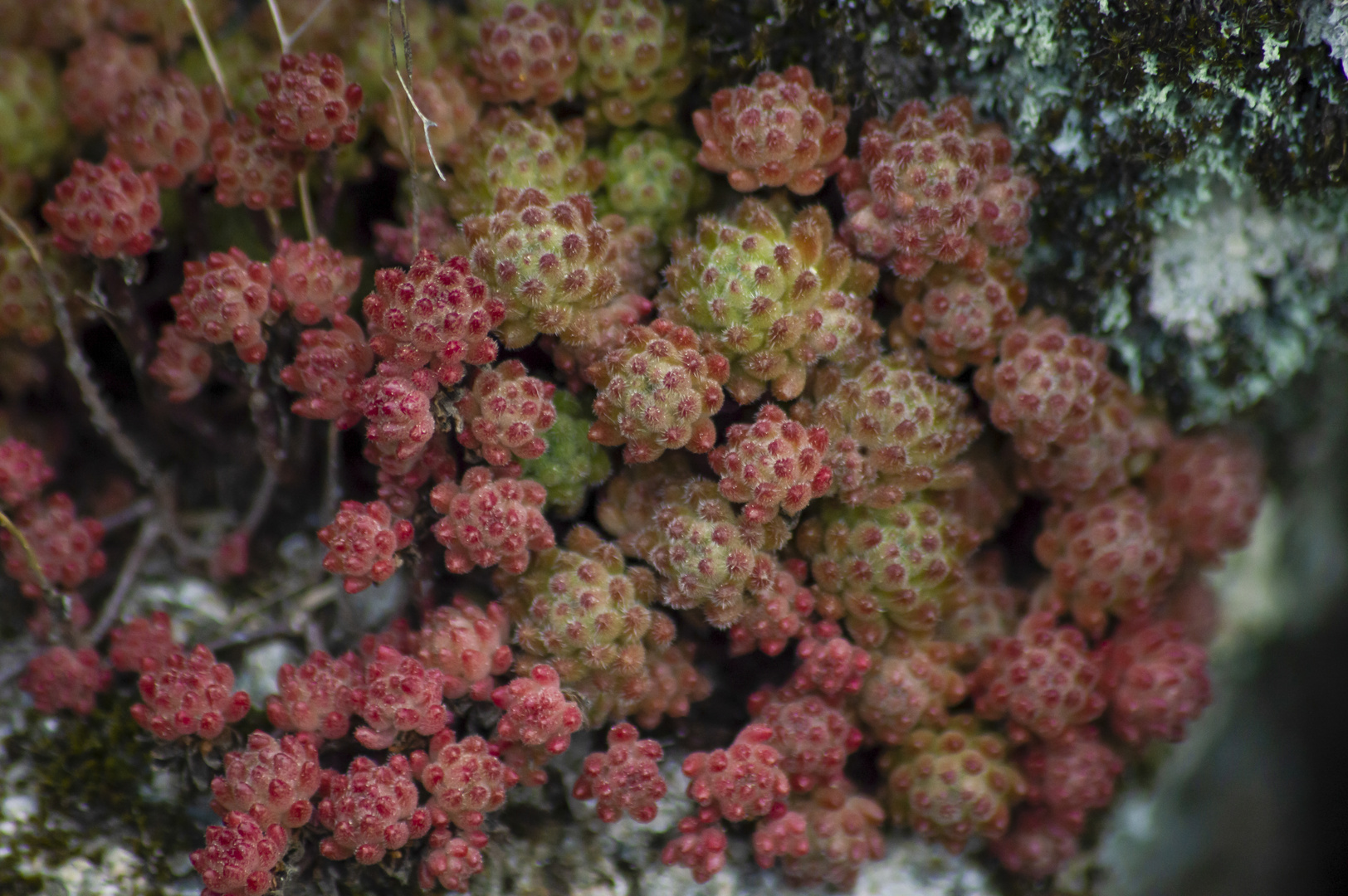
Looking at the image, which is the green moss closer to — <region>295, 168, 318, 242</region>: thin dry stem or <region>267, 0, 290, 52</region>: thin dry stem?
<region>295, 168, 318, 242</region>: thin dry stem

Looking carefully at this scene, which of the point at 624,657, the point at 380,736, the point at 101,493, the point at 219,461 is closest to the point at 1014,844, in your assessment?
the point at 624,657

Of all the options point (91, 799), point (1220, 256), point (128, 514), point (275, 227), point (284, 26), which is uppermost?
point (284, 26)

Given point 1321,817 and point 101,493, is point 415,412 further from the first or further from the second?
point 1321,817

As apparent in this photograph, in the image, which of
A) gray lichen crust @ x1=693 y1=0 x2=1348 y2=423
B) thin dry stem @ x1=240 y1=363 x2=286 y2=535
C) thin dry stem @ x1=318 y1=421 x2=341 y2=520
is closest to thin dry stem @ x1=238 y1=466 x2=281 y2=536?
thin dry stem @ x1=240 y1=363 x2=286 y2=535

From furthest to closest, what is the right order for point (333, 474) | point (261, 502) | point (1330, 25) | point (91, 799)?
point (261, 502) < point (333, 474) < point (91, 799) < point (1330, 25)

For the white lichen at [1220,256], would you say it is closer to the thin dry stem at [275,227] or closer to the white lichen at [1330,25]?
the white lichen at [1330,25]

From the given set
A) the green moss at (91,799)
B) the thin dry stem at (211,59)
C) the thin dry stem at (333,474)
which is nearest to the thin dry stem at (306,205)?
the thin dry stem at (211,59)

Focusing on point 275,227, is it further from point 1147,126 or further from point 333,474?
point 1147,126

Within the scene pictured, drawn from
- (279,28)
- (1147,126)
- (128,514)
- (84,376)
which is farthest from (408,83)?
(1147,126)
